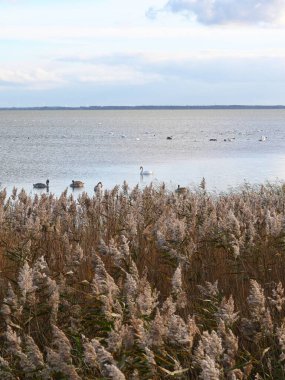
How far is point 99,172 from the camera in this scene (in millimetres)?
51812

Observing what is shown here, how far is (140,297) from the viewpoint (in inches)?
182

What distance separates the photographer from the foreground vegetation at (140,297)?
419 cm

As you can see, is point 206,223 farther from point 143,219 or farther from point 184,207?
point 184,207

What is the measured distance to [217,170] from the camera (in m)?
53.2

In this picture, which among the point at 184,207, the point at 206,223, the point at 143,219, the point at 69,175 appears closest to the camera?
the point at 206,223

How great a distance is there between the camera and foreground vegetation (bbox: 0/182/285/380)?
4188 mm

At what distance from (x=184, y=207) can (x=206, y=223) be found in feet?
8.36

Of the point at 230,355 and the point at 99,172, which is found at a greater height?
the point at 230,355

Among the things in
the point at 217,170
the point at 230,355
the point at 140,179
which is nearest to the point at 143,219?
the point at 230,355

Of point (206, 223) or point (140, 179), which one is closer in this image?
point (206, 223)

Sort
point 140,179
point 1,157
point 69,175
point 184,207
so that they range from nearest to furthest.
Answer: point 184,207 < point 140,179 < point 69,175 < point 1,157

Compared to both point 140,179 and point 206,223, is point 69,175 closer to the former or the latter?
point 140,179

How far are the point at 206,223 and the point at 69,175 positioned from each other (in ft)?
138

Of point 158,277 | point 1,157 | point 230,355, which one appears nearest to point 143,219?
point 158,277
